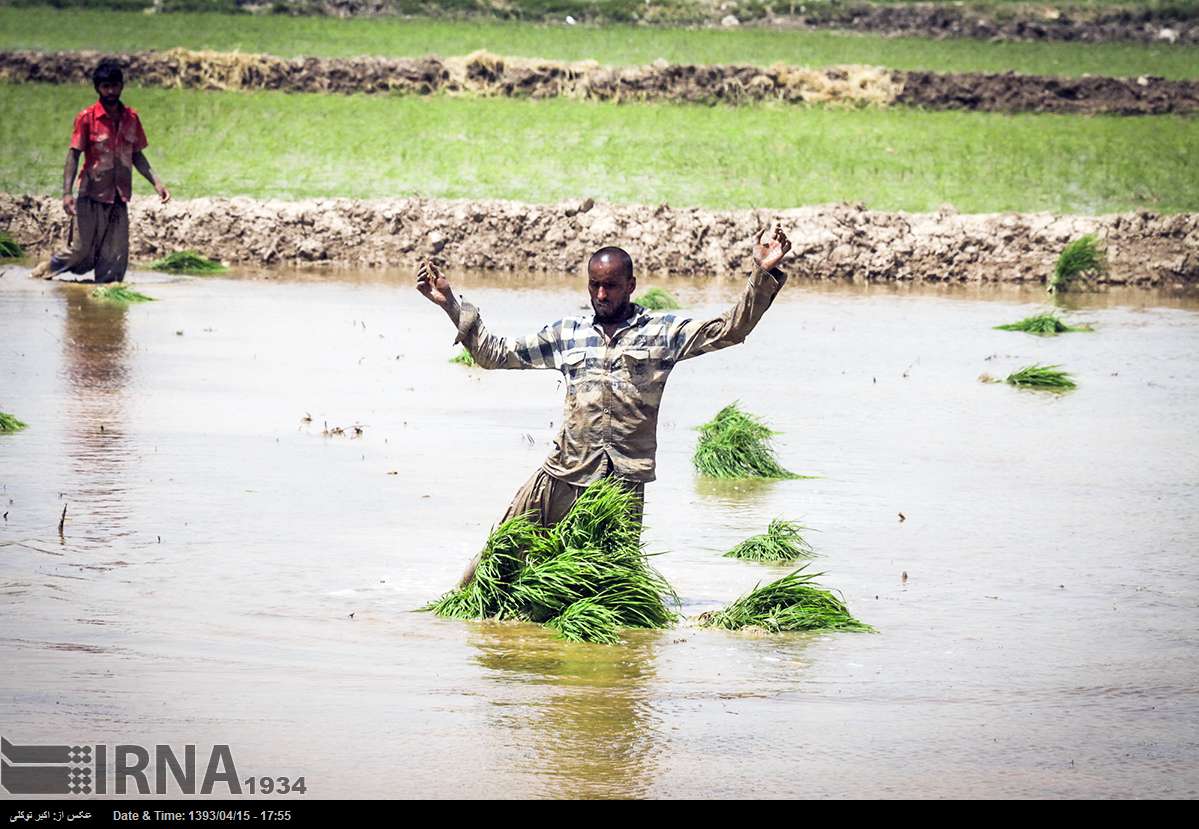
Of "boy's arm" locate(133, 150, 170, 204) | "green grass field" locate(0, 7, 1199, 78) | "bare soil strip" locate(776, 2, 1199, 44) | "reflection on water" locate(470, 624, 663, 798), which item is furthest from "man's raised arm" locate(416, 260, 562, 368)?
"bare soil strip" locate(776, 2, 1199, 44)

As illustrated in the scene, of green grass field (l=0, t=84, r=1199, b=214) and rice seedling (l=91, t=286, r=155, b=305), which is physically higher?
green grass field (l=0, t=84, r=1199, b=214)

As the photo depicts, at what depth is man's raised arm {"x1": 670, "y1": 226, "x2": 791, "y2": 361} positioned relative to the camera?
8586 mm

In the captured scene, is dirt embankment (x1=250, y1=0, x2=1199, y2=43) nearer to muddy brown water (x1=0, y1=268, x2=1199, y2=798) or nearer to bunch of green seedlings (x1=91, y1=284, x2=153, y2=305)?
bunch of green seedlings (x1=91, y1=284, x2=153, y2=305)

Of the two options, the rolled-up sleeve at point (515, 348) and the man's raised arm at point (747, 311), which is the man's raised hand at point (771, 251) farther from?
the rolled-up sleeve at point (515, 348)

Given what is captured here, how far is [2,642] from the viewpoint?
834cm

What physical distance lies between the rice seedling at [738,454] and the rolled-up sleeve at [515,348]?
383cm

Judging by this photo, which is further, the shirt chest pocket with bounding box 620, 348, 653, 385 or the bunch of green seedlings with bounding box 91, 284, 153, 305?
the bunch of green seedlings with bounding box 91, 284, 153, 305

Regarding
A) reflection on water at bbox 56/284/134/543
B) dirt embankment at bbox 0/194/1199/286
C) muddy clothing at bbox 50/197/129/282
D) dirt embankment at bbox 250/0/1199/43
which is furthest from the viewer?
dirt embankment at bbox 250/0/1199/43

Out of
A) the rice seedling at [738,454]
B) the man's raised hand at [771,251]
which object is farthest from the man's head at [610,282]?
the rice seedling at [738,454]

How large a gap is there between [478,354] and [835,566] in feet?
8.50

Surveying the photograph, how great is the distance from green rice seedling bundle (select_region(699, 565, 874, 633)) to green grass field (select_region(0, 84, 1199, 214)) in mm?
18953

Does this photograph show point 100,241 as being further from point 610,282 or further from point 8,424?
point 610,282
